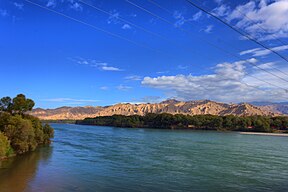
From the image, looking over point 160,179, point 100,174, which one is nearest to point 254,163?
point 160,179

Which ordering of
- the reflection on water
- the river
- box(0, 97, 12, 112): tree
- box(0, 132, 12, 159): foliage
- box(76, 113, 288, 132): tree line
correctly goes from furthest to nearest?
box(76, 113, 288, 132): tree line < box(0, 97, 12, 112): tree < box(0, 132, 12, 159): foliage < the river < the reflection on water

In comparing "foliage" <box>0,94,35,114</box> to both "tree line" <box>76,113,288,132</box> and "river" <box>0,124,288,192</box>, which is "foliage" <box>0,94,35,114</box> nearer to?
"river" <box>0,124,288,192</box>

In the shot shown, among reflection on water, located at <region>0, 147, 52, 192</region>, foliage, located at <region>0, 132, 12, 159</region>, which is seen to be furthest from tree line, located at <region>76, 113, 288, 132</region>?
foliage, located at <region>0, 132, 12, 159</region>

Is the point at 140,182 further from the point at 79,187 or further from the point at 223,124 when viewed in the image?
the point at 223,124

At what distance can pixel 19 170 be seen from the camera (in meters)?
30.9

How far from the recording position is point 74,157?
138ft

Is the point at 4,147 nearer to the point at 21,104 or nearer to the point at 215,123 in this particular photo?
the point at 21,104

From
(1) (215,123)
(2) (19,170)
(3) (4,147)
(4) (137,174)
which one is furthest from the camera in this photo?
(1) (215,123)

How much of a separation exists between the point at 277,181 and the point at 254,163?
37.4ft

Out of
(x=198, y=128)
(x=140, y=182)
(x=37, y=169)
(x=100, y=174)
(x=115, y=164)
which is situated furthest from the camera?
(x=198, y=128)

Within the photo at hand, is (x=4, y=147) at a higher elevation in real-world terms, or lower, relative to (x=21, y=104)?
lower

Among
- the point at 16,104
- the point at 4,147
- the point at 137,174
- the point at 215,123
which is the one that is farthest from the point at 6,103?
the point at 215,123

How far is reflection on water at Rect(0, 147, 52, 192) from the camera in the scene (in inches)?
938

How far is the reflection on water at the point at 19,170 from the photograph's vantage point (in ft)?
78.1
